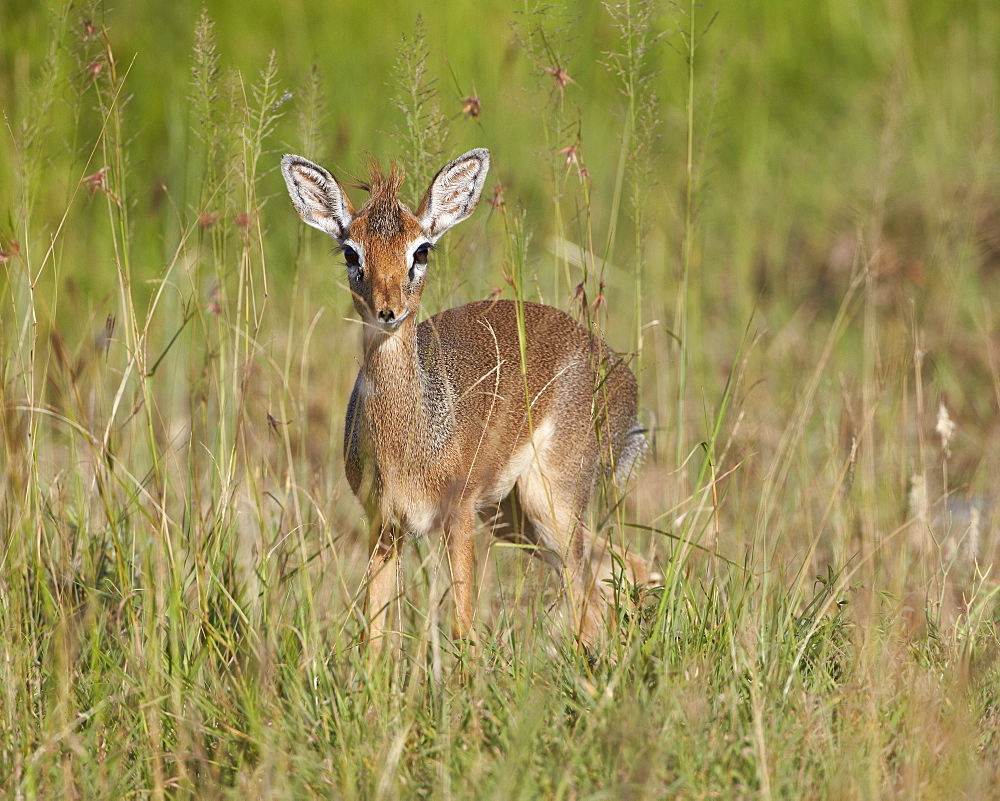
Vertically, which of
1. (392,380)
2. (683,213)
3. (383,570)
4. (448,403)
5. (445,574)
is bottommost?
(445,574)

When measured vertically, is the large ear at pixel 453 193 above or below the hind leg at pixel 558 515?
above

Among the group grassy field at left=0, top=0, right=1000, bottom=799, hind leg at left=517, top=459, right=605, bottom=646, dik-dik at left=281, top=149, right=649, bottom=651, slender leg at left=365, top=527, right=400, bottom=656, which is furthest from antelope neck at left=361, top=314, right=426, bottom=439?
hind leg at left=517, top=459, right=605, bottom=646

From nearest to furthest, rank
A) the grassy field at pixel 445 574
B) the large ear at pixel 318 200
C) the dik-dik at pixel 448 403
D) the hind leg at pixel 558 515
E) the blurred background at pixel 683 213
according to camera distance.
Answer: the grassy field at pixel 445 574, the dik-dik at pixel 448 403, the large ear at pixel 318 200, the hind leg at pixel 558 515, the blurred background at pixel 683 213

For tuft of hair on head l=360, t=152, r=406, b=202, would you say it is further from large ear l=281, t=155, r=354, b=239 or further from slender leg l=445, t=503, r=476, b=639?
slender leg l=445, t=503, r=476, b=639

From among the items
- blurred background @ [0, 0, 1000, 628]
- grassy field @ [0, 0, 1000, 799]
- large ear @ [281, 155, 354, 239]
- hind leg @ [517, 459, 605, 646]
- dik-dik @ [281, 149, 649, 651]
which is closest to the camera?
grassy field @ [0, 0, 1000, 799]

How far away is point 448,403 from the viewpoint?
160 inches

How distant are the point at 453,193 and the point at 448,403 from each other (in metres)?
0.73

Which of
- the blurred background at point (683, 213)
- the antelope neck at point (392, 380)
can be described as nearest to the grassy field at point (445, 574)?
the blurred background at point (683, 213)

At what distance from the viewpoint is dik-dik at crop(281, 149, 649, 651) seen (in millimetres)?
3664

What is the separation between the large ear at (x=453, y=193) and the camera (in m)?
3.73

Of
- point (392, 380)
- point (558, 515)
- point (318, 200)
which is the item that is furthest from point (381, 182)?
point (558, 515)

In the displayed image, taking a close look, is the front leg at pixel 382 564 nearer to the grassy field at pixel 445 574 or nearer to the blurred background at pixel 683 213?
the grassy field at pixel 445 574

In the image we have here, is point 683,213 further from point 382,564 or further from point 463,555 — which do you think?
point 382,564

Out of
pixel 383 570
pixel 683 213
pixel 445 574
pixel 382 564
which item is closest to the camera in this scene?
pixel 382 564
